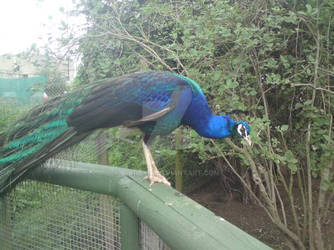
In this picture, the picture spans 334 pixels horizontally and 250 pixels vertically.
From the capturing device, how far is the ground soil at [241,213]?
3.79 m

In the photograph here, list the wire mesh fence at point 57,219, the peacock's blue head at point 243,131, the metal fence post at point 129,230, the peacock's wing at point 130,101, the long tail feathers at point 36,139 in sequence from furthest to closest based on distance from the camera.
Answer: the peacock's blue head at point 243,131 < the peacock's wing at point 130,101 < the long tail feathers at point 36,139 < the wire mesh fence at point 57,219 < the metal fence post at point 129,230

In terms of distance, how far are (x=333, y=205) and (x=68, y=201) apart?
154 inches

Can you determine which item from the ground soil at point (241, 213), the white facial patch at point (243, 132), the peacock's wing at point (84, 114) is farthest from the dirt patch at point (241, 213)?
the peacock's wing at point (84, 114)

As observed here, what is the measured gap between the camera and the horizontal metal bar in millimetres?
708

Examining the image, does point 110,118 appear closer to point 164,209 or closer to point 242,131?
point 242,131

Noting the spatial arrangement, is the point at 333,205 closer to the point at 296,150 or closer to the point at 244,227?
the point at 244,227

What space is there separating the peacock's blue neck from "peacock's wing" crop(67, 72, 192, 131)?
0.37 ft

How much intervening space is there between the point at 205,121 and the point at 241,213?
2.69 m

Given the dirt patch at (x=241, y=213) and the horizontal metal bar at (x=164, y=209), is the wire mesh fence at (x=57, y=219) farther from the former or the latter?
the dirt patch at (x=241, y=213)

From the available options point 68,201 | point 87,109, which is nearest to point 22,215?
point 68,201

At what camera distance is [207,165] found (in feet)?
16.2

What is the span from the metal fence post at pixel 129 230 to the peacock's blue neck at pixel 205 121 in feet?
3.34

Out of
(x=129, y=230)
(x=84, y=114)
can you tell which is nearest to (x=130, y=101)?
(x=84, y=114)

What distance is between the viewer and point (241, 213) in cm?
435
